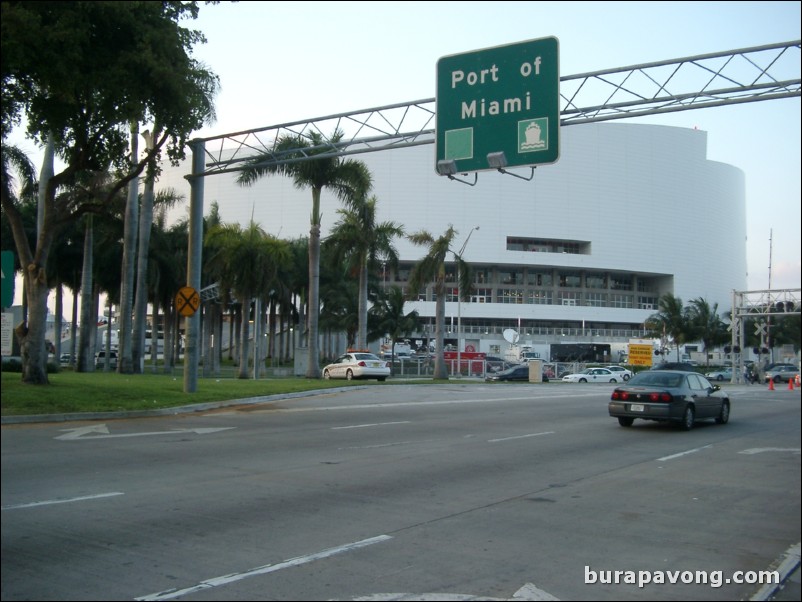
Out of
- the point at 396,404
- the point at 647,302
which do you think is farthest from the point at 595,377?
the point at 647,302

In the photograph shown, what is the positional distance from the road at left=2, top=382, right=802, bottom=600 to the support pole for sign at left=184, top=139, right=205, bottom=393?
319 inches

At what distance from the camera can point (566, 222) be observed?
110875 mm

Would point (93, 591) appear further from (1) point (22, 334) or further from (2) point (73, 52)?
(1) point (22, 334)

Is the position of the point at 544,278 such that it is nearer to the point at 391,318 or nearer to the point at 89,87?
the point at 391,318

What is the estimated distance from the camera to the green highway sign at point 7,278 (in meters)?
5.47

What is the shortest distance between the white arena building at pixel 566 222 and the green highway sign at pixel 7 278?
324ft

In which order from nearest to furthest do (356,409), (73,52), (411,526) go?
(411,526) < (73,52) < (356,409)

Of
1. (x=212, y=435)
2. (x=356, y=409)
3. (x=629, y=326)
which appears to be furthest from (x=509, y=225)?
(x=212, y=435)

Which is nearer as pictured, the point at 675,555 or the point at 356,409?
the point at 675,555

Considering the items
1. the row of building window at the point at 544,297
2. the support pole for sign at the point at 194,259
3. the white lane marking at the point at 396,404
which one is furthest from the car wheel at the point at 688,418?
the row of building window at the point at 544,297

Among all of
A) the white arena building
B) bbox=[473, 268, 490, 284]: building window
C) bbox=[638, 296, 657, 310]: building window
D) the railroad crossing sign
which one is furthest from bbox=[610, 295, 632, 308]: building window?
the railroad crossing sign

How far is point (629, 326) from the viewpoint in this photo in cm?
11425

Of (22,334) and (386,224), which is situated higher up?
(386,224)

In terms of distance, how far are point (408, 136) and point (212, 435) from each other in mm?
10532
